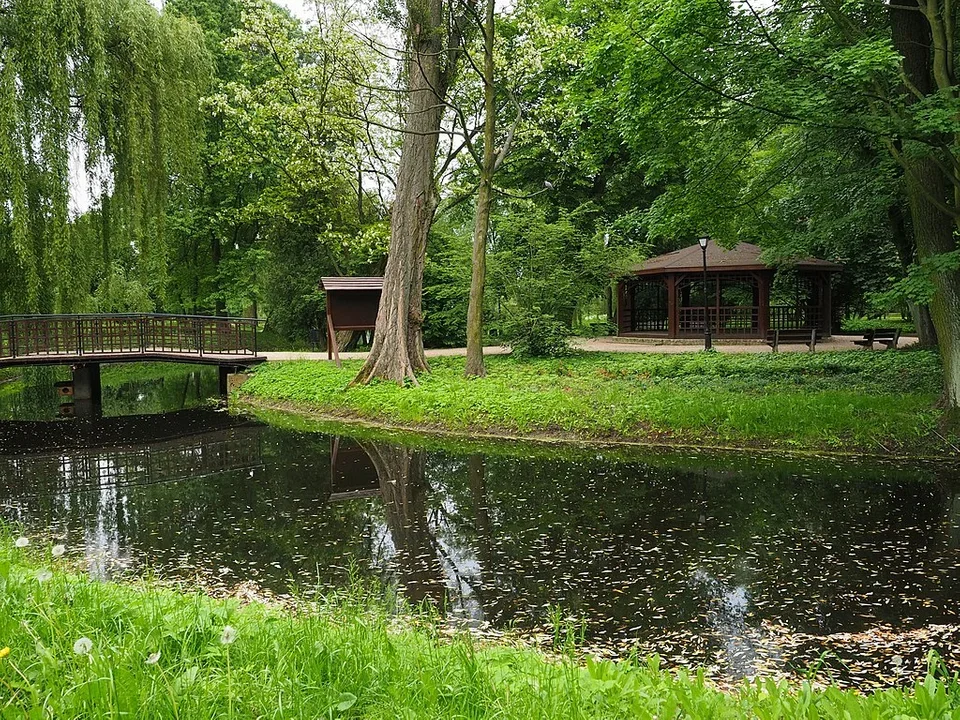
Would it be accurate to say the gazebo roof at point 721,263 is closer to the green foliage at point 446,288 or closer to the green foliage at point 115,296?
the green foliage at point 446,288

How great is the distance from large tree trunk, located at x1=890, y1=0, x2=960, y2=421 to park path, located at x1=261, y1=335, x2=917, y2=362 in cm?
972

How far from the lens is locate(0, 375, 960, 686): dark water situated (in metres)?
4.55

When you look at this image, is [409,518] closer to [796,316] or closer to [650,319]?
[796,316]

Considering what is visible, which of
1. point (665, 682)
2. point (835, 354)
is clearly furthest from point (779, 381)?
point (665, 682)

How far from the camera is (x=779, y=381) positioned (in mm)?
12273

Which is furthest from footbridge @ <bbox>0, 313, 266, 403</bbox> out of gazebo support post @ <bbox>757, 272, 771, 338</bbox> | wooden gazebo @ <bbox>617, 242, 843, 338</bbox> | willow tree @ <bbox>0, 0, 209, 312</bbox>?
gazebo support post @ <bbox>757, 272, 771, 338</bbox>

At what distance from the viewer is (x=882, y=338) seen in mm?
19422

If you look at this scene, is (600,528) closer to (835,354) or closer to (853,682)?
(853,682)

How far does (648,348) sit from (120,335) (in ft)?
44.8

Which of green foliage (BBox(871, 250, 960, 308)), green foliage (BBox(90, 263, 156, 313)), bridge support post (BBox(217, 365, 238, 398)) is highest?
green foliage (BBox(90, 263, 156, 313))

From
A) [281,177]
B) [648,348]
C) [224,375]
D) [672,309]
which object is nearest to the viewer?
[224,375]

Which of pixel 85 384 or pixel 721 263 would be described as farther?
pixel 721 263

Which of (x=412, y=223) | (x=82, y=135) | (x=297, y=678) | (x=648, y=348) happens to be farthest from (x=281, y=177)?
(x=297, y=678)

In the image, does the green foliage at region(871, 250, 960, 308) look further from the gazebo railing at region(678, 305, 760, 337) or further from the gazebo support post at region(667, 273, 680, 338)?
the gazebo support post at region(667, 273, 680, 338)
